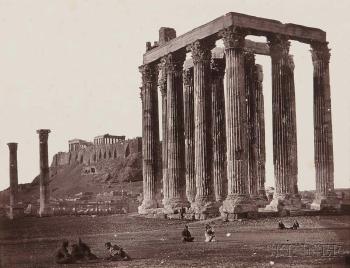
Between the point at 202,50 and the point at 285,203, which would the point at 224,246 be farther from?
the point at 202,50

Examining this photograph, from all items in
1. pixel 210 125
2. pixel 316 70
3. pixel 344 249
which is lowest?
pixel 344 249

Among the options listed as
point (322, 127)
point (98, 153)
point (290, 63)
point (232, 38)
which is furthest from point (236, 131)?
point (98, 153)

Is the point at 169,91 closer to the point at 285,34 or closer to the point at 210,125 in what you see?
→ the point at 210,125

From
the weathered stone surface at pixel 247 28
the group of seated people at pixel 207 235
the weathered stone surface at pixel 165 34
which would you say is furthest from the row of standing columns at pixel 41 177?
the group of seated people at pixel 207 235

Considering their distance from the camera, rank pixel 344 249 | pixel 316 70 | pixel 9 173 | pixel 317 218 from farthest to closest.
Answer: pixel 9 173 < pixel 316 70 < pixel 317 218 < pixel 344 249

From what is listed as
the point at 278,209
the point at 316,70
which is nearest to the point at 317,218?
the point at 278,209
